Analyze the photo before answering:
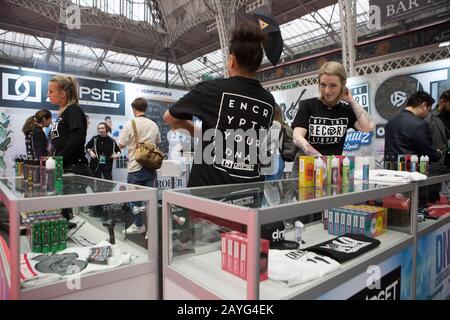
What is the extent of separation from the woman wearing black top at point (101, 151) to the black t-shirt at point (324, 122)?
14.1 feet

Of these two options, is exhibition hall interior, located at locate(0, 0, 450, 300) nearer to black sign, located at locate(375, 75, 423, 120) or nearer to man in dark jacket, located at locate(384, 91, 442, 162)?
man in dark jacket, located at locate(384, 91, 442, 162)

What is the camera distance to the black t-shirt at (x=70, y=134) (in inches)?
81.5

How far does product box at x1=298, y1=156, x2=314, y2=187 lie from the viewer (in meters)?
1.46

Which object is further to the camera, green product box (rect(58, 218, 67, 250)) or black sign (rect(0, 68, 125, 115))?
black sign (rect(0, 68, 125, 115))

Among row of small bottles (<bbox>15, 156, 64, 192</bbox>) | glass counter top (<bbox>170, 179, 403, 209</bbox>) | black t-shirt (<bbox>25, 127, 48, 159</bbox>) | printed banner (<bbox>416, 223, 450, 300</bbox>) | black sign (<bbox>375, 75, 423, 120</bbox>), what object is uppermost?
black sign (<bbox>375, 75, 423, 120</bbox>)

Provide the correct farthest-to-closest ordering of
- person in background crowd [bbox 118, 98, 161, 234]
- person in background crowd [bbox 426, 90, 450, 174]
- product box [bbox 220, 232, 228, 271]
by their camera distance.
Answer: person in background crowd [bbox 118, 98, 161, 234]
person in background crowd [bbox 426, 90, 450, 174]
product box [bbox 220, 232, 228, 271]

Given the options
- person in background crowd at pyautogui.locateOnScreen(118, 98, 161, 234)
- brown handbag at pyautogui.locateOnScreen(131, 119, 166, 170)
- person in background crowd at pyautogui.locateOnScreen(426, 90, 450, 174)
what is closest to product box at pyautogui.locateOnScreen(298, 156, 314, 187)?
brown handbag at pyautogui.locateOnScreen(131, 119, 166, 170)

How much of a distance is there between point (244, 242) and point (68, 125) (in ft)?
5.34

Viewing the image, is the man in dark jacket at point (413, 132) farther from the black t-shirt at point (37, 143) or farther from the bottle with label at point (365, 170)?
the black t-shirt at point (37, 143)

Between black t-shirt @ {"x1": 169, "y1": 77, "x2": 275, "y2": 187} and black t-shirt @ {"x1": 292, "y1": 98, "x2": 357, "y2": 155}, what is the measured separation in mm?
606

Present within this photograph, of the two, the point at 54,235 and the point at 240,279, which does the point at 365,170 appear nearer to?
the point at 240,279
